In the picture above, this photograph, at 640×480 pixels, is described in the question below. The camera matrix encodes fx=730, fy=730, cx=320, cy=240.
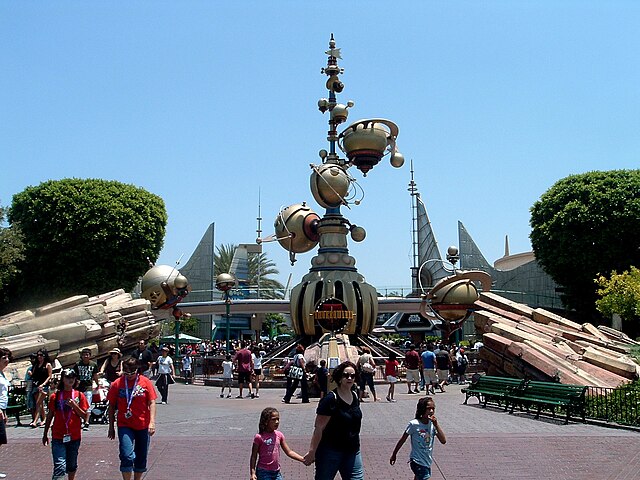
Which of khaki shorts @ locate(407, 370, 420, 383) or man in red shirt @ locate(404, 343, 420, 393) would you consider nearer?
man in red shirt @ locate(404, 343, 420, 393)

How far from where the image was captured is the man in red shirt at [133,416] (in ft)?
23.6

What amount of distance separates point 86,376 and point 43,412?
101 cm

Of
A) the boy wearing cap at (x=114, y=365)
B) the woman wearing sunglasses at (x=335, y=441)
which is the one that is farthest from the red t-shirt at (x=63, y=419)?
the boy wearing cap at (x=114, y=365)

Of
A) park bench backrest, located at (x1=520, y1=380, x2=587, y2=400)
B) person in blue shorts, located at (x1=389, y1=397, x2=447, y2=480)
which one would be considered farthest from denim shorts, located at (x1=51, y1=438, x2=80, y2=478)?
park bench backrest, located at (x1=520, y1=380, x2=587, y2=400)

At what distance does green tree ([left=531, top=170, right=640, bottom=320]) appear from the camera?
3769cm

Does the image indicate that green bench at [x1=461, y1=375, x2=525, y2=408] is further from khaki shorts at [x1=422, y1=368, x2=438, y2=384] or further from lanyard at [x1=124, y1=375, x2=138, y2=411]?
lanyard at [x1=124, y1=375, x2=138, y2=411]

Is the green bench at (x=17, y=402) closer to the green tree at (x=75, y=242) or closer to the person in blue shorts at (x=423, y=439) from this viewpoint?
the person in blue shorts at (x=423, y=439)

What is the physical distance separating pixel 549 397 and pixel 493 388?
243 centimetres

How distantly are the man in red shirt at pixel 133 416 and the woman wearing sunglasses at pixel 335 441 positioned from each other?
219 centimetres

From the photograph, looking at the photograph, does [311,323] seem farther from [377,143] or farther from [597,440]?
[597,440]

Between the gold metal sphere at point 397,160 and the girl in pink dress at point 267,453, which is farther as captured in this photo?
the gold metal sphere at point 397,160

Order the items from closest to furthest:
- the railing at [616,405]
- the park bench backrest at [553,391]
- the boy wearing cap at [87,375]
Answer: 1. the railing at [616,405]
2. the boy wearing cap at [87,375]
3. the park bench backrest at [553,391]

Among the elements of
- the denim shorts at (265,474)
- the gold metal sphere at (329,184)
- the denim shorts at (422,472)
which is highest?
the gold metal sphere at (329,184)

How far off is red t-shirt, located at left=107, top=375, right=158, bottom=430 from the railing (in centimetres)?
889
